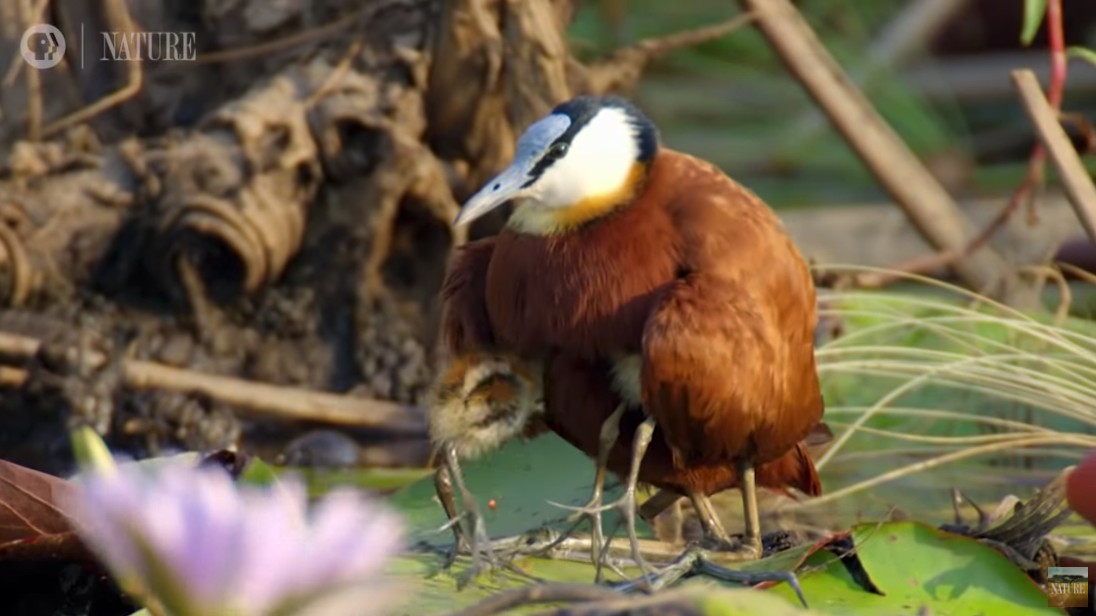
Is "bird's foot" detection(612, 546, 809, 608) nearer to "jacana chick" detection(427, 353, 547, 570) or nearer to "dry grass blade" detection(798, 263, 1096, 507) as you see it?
"jacana chick" detection(427, 353, 547, 570)

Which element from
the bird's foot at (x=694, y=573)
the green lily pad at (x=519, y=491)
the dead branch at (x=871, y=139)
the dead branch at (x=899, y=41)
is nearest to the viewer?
the bird's foot at (x=694, y=573)

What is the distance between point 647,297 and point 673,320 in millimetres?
74

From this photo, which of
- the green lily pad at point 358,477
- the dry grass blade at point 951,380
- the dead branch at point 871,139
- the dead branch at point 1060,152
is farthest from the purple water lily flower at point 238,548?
the dead branch at point 871,139

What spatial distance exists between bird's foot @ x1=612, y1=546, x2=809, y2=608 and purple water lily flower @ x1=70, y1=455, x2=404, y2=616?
621 mm

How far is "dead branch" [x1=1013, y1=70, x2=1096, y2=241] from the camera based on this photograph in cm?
261

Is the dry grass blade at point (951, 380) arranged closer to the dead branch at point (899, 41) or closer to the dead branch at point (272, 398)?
the dead branch at point (272, 398)

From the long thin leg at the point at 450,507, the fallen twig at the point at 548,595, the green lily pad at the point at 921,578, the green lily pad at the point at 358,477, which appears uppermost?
the fallen twig at the point at 548,595

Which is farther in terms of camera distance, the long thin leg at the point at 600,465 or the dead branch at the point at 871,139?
the dead branch at the point at 871,139

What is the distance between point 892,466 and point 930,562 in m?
1.00

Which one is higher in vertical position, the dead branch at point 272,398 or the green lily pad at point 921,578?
the dead branch at point 272,398

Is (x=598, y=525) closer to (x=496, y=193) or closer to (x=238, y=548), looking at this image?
(x=496, y=193)

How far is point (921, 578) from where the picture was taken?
6.29 feet

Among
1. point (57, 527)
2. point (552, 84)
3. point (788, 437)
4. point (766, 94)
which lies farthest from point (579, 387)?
point (766, 94)

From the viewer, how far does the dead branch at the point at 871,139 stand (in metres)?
3.52
